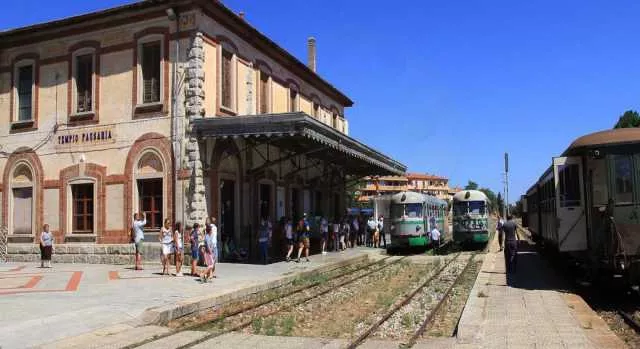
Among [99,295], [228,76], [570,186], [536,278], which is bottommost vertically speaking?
[536,278]

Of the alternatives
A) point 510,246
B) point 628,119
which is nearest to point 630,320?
point 510,246

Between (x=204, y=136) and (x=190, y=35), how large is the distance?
3.33m

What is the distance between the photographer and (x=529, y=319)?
9477mm

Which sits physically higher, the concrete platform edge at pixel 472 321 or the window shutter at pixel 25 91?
the window shutter at pixel 25 91

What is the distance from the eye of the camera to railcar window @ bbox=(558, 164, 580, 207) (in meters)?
12.6

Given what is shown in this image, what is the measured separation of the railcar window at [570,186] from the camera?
12.6m

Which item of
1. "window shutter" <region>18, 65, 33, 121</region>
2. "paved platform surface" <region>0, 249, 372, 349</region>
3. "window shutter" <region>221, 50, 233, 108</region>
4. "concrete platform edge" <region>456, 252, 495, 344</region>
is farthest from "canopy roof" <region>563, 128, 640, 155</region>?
"window shutter" <region>18, 65, 33, 121</region>

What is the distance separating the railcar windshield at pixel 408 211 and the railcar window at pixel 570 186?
14.3 metres

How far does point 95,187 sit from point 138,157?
2.16 metres

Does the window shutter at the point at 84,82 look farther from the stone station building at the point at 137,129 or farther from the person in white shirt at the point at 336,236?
the person in white shirt at the point at 336,236

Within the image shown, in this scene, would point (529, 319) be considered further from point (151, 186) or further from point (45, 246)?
point (45, 246)

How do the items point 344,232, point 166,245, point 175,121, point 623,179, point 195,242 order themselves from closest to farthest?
point 623,179, point 166,245, point 195,242, point 175,121, point 344,232

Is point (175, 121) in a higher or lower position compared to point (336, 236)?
higher

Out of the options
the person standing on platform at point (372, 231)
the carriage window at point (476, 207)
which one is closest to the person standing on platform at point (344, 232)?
the person standing on platform at point (372, 231)
